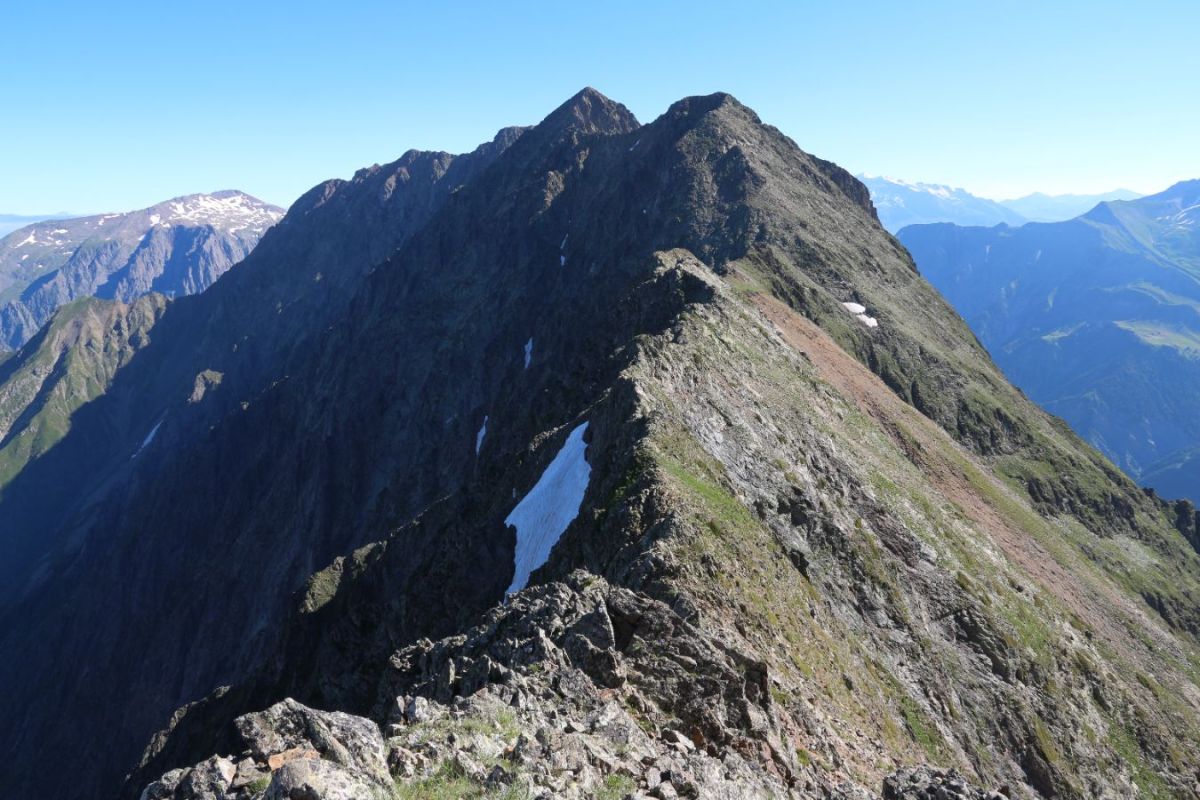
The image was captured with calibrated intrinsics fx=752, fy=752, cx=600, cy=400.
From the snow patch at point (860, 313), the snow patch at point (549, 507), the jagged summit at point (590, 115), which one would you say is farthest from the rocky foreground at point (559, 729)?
the jagged summit at point (590, 115)

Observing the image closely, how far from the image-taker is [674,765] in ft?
43.7

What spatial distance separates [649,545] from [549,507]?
1152cm

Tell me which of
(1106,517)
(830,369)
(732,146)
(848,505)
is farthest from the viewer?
(732,146)

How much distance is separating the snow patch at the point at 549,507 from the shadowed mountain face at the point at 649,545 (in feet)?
0.84

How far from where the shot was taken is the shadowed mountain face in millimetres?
17703

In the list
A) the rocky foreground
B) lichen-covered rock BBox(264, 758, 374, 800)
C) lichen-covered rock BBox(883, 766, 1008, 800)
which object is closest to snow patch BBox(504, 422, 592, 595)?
the rocky foreground

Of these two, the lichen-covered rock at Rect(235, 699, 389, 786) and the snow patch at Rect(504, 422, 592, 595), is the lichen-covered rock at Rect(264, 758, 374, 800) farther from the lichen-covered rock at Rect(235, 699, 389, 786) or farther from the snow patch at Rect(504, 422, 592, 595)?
the snow patch at Rect(504, 422, 592, 595)

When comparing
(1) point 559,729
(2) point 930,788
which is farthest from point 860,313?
(1) point 559,729

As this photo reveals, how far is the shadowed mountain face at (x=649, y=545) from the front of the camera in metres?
17.7

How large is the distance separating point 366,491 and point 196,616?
35284 millimetres

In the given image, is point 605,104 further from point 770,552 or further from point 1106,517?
point 770,552

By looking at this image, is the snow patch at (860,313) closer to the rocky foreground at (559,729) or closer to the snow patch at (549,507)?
the snow patch at (549,507)

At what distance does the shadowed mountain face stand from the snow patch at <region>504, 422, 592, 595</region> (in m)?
0.25

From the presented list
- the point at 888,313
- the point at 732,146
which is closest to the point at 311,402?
the point at 732,146
